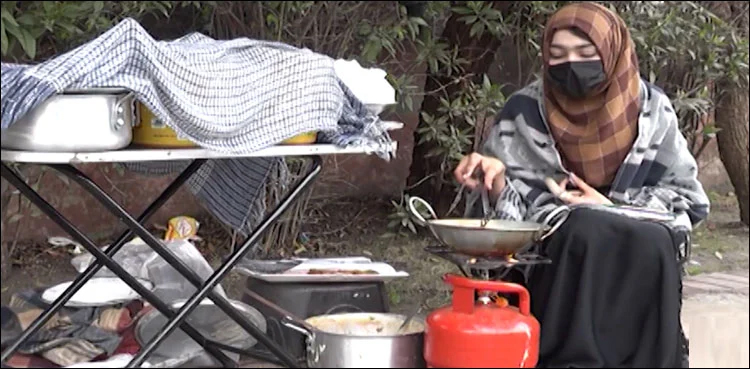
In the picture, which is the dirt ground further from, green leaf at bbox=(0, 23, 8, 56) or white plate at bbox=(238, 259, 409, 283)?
green leaf at bbox=(0, 23, 8, 56)

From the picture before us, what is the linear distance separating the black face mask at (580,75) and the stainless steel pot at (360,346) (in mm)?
910

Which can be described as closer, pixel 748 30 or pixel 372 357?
pixel 372 357

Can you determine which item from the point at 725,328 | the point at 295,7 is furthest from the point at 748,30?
the point at 295,7

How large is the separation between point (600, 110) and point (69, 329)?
1909mm

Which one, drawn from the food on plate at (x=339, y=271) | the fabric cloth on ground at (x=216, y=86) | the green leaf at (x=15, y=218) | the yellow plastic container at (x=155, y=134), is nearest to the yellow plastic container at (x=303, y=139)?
the fabric cloth on ground at (x=216, y=86)

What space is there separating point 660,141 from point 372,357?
4.04 feet

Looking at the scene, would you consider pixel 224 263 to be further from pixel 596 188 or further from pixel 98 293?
pixel 596 188

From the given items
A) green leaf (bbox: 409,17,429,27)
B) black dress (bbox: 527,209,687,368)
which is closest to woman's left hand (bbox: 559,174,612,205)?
black dress (bbox: 527,209,687,368)

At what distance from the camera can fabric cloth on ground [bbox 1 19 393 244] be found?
2701 millimetres

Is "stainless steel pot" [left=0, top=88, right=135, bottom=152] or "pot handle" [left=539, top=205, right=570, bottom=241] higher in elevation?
"stainless steel pot" [left=0, top=88, right=135, bottom=152]

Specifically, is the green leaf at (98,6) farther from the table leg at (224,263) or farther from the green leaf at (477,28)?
the green leaf at (477,28)

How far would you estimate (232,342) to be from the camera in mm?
3457

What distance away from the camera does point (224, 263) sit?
310 centimetres

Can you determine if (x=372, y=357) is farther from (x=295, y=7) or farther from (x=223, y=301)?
(x=295, y=7)
